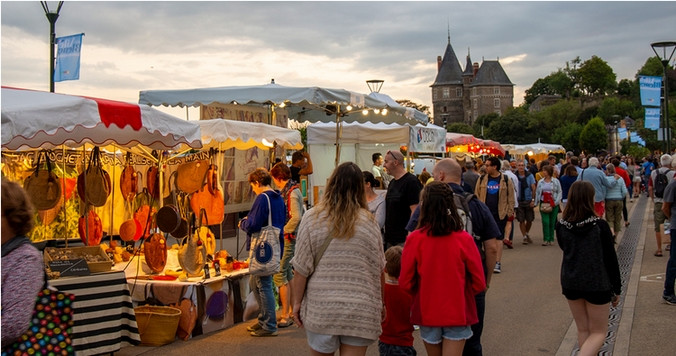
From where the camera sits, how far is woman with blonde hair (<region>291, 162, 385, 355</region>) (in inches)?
152

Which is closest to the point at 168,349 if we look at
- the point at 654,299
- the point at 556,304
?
the point at 556,304

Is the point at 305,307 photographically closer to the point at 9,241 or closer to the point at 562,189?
the point at 9,241

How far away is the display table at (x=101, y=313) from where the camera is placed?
6113 mm

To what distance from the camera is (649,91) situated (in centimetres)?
2322

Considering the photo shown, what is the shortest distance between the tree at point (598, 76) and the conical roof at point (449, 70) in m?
43.1

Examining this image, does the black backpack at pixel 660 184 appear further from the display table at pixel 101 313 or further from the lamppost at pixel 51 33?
the lamppost at pixel 51 33

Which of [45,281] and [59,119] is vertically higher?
[59,119]

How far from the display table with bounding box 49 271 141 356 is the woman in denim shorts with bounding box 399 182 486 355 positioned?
3250mm

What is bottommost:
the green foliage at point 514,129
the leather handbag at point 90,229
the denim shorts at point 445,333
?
the denim shorts at point 445,333

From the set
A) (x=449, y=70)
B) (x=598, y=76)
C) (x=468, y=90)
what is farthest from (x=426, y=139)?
(x=449, y=70)

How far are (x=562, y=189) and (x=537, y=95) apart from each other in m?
156

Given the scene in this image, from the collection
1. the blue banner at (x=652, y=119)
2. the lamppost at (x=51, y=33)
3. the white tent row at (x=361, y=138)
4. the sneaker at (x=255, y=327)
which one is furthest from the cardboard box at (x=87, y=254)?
the blue banner at (x=652, y=119)

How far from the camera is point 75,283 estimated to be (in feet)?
20.2

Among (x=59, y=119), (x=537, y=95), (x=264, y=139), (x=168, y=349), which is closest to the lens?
(x=59, y=119)
